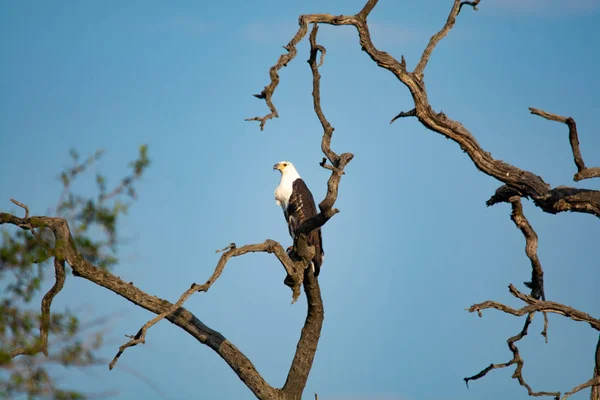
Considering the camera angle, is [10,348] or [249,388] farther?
[249,388]

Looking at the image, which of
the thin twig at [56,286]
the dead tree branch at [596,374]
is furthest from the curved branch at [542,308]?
the thin twig at [56,286]

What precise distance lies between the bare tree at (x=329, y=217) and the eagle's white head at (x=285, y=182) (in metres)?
1.26

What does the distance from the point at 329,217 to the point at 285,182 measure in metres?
2.29

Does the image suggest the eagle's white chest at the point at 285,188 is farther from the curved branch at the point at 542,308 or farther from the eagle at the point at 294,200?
the curved branch at the point at 542,308

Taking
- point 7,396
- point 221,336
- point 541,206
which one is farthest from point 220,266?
point 541,206

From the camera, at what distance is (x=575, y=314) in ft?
23.0

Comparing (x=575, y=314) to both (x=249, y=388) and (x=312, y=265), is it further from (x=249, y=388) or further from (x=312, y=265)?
(x=249, y=388)

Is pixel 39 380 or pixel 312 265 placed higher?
pixel 312 265

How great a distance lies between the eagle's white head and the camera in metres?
8.49

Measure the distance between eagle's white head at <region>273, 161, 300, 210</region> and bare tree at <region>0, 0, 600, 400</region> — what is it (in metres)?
1.26

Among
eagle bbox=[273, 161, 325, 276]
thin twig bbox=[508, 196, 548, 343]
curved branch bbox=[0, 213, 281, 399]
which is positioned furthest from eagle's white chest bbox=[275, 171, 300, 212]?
thin twig bbox=[508, 196, 548, 343]

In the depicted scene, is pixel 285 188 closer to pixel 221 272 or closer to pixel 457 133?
pixel 457 133

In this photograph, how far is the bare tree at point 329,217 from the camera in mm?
6367

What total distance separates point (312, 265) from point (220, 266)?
133 cm
